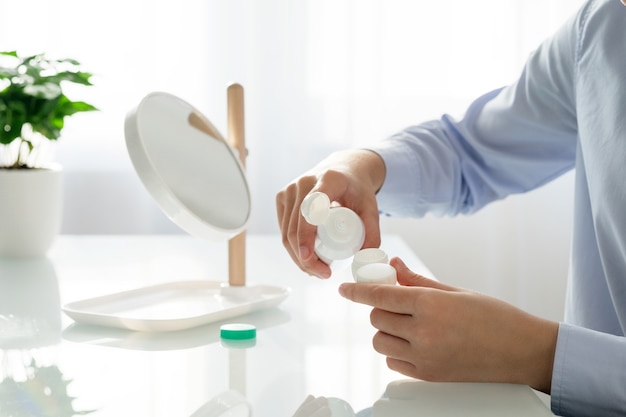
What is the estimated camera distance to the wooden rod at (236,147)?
41.6 inches

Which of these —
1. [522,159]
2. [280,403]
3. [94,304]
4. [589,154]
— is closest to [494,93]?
[522,159]

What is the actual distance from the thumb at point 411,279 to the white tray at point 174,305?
9.8 inches

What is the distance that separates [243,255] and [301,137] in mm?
1378

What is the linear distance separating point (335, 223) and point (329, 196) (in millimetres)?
149

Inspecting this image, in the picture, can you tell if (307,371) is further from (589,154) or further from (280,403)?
(589,154)

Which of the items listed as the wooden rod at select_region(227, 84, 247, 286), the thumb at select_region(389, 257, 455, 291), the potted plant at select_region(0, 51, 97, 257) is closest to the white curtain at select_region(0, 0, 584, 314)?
the potted plant at select_region(0, 51, 97, 257)

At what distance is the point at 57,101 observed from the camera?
1422 mm

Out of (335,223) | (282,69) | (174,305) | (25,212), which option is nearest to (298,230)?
(335,223)

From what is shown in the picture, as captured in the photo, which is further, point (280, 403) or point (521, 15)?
point (521, 15)

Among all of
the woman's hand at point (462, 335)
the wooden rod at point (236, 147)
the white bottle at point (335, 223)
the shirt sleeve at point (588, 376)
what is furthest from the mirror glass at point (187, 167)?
the shirt sleeve at point (588, 376)

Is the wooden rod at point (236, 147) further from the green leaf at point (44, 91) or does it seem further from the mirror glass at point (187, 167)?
the green leaf at point (44, 91)

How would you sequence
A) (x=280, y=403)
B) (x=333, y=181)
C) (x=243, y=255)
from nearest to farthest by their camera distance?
(x=280, y=403), (x=333, y=181), (x=243, y=255)

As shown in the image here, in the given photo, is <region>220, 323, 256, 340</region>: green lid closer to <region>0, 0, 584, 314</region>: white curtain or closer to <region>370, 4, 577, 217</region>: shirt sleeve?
<region>370, 4, 577, 217</region>: shirt sleeve

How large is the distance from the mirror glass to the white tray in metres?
0.09
